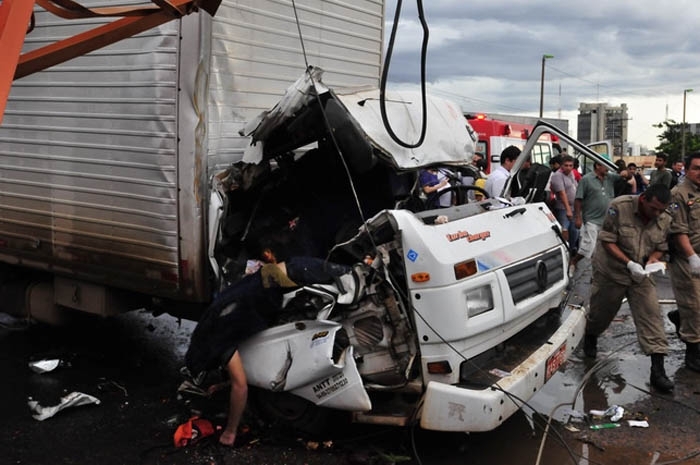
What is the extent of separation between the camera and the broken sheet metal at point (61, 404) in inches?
183

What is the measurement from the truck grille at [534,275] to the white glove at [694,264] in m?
1.41

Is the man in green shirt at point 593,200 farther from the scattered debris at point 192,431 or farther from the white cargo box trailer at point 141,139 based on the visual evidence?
the scattered debris at point 192,431

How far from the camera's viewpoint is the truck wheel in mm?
4074

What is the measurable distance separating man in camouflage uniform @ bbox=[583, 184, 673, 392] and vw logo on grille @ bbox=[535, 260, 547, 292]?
121 cm

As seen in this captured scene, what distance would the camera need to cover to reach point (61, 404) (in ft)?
15.5

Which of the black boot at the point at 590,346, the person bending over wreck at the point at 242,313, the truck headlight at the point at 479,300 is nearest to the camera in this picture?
the truck headlight at the point at 479,300

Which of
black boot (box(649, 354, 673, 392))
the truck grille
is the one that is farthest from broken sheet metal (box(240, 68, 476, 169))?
black boot (box(649, 354, 673, 392))

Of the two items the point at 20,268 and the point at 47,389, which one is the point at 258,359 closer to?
the point at 47,389

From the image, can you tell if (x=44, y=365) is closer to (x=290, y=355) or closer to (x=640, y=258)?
(x=290, y=355)

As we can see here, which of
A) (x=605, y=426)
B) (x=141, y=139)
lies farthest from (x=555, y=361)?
(x=141, y=139)

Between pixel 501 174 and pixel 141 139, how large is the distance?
431cm

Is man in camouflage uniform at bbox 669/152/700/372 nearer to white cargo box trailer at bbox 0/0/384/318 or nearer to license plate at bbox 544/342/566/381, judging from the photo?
license plate at bbox 544/342/566/381

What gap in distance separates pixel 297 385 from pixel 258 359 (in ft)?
1.02

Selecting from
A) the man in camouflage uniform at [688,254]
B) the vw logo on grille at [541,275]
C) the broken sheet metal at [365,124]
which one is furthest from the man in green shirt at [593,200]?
the vw logo on grille at [541,275]
